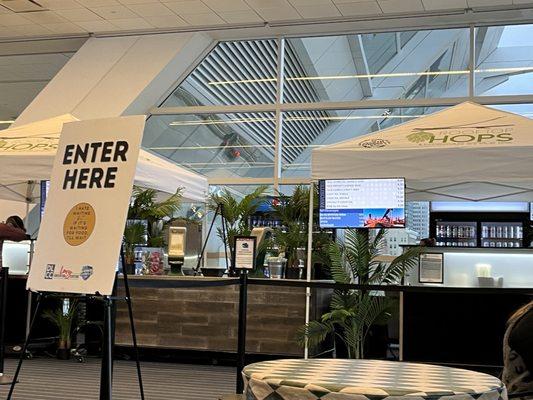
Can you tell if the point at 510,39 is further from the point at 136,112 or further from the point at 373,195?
the point at 136,112

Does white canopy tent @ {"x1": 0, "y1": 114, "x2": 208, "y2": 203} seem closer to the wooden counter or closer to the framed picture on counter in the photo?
the wooden counter

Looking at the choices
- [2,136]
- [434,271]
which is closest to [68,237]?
[434,271]

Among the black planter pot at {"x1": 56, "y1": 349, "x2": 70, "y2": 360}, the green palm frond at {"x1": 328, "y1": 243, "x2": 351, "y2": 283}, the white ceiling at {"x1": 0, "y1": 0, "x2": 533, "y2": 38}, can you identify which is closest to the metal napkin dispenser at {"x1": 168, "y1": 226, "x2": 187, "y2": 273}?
the black planter pot at {"x1": 56, "y1": 349, "x2": 70, "y2": 360}

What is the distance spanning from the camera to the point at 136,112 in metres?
10.9

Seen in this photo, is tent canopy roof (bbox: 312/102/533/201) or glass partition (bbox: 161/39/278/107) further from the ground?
glass partition (bbox: 161/39/278/107)

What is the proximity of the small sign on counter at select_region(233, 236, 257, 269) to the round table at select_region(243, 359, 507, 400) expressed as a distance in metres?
2.85

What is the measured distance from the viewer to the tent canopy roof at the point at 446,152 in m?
5.70

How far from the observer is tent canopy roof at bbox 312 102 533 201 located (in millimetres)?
5695

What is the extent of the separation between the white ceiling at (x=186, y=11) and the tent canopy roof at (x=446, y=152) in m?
3.52

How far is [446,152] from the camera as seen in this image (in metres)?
5.84

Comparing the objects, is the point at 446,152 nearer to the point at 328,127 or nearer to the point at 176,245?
the point at 176,245

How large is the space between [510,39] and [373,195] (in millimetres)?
4072

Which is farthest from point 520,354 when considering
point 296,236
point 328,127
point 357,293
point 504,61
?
point 328,127

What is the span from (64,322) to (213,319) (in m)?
1.46
